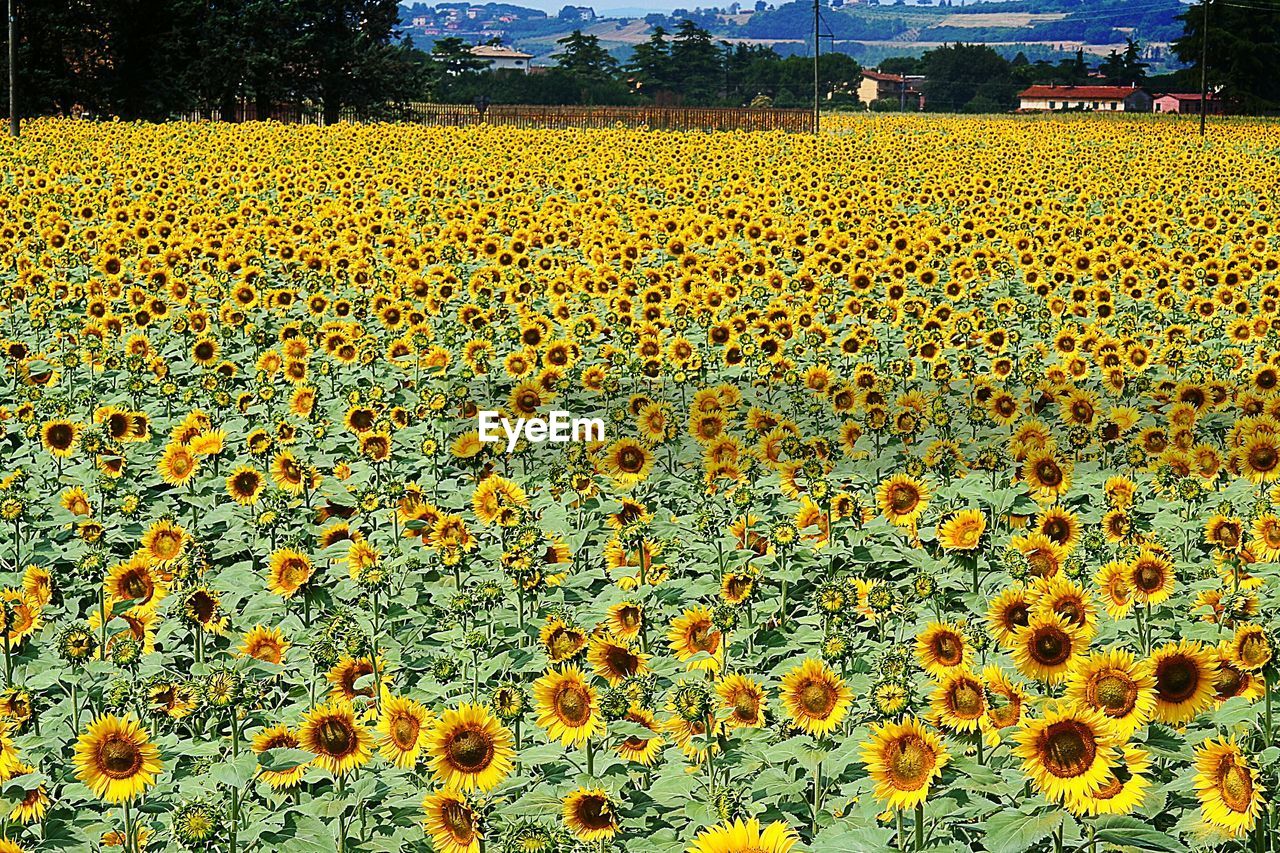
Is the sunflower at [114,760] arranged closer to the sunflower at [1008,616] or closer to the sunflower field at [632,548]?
the sunflower field at [632,548]

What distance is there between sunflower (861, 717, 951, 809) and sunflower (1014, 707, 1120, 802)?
185mm

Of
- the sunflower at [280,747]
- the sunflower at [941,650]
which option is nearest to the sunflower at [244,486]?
the sunflower at [280,747]

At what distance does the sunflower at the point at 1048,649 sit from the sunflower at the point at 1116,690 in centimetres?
22

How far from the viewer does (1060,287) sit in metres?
10.3

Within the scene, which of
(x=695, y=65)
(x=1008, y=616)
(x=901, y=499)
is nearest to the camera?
(x=1008, y=616)

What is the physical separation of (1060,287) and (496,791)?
7897 millimetres

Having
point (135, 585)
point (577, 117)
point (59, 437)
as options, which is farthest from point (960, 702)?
point (577, 117)

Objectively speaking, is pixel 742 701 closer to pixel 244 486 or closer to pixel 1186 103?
pixel 244 486

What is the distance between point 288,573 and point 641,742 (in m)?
1.44

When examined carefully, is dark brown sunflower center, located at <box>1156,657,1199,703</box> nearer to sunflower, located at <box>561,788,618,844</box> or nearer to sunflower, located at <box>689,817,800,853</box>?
sunflower, located at <box>689,817,800,853</box>

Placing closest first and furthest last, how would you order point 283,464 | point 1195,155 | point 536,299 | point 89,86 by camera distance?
point 283,464 → point 536,299 → point 1195,155 → point 89,86

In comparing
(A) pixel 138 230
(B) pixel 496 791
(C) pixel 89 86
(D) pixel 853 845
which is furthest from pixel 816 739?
(C) pixel 89 86

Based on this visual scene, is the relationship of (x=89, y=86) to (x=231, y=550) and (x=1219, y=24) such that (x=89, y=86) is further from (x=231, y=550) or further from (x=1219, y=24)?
(x=1219, y=24)

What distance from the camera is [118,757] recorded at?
10.3ft
